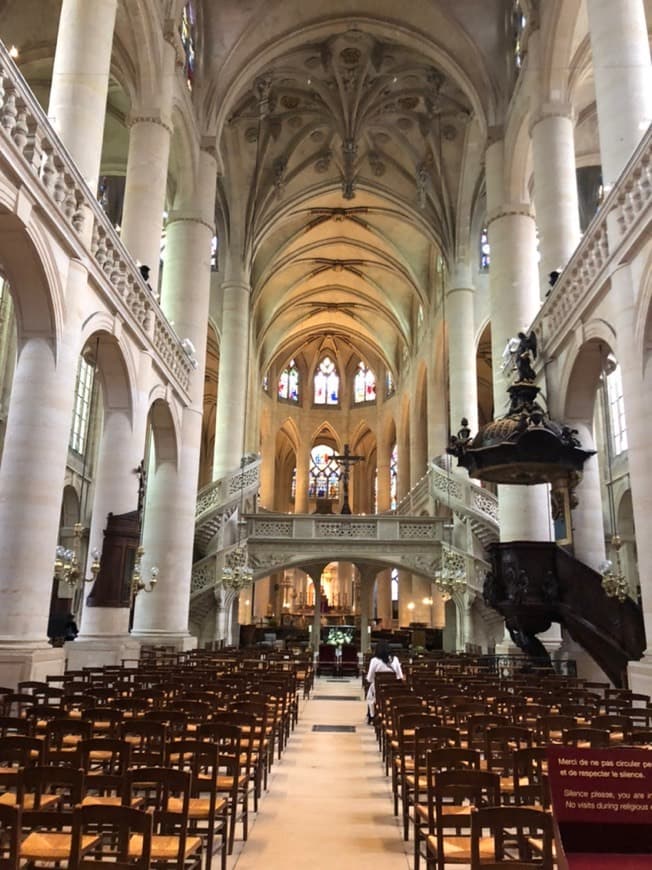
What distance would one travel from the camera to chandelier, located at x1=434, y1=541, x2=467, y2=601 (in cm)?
2325

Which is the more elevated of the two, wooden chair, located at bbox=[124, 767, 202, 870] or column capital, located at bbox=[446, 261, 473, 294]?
column capital, located at bbox=[446, 261, 473, 294]

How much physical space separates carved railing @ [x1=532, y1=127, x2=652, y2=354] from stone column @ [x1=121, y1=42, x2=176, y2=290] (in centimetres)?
859

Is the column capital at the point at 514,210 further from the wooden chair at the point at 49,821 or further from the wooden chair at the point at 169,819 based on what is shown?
the wooden chair at the point at 49,821

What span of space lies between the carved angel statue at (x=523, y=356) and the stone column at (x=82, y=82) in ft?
28.2

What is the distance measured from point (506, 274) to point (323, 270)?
21411 mm

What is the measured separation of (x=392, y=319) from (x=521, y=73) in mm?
23062

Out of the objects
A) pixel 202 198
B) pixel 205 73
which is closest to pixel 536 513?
pixel 202 198

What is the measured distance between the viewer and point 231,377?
1120 inches

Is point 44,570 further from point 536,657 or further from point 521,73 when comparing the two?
point 521,73

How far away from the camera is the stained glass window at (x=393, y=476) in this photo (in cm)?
4450

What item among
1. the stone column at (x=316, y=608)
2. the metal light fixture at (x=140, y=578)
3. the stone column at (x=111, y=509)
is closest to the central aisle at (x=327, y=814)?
the stone column at (x=111, y=509)

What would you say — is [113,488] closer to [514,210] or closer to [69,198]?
[69,198]

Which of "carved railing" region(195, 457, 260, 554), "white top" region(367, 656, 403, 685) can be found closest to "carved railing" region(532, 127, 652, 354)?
"white top" region(367, 656, 403, 685)

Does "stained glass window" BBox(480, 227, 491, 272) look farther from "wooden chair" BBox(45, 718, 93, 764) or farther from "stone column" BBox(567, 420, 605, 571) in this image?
"wooden chair" BBox(45, 718, 93, 764)
